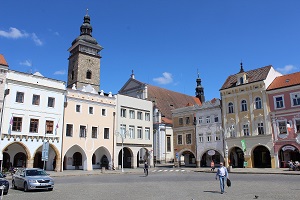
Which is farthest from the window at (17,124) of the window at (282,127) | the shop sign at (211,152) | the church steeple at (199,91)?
the church steeple at (199,91)

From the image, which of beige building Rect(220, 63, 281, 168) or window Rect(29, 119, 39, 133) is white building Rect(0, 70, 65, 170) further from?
beige building Rect(220, 63, 281, 168)

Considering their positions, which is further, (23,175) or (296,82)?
(296,82)

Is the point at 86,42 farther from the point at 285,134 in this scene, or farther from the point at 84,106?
the point at 285,134

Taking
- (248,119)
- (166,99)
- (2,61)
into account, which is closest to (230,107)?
(248,119)

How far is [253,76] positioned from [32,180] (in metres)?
37.0

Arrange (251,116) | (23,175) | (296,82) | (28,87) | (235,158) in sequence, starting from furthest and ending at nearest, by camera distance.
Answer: (235,158)
(251,116)
(296,82)
(28,87)
(23,175)

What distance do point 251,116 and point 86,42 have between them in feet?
121

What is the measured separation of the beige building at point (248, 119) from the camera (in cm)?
4134

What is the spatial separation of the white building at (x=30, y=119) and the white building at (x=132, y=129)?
33.9 feet

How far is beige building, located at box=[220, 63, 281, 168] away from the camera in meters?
41.3

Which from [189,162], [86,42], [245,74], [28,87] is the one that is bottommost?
[189,162]

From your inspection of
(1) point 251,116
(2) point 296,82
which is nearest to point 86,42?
(1) point 251,116

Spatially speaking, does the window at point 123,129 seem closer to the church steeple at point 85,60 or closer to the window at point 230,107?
the church steeple at point 85,60

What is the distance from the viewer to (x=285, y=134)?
3900 centimetres
